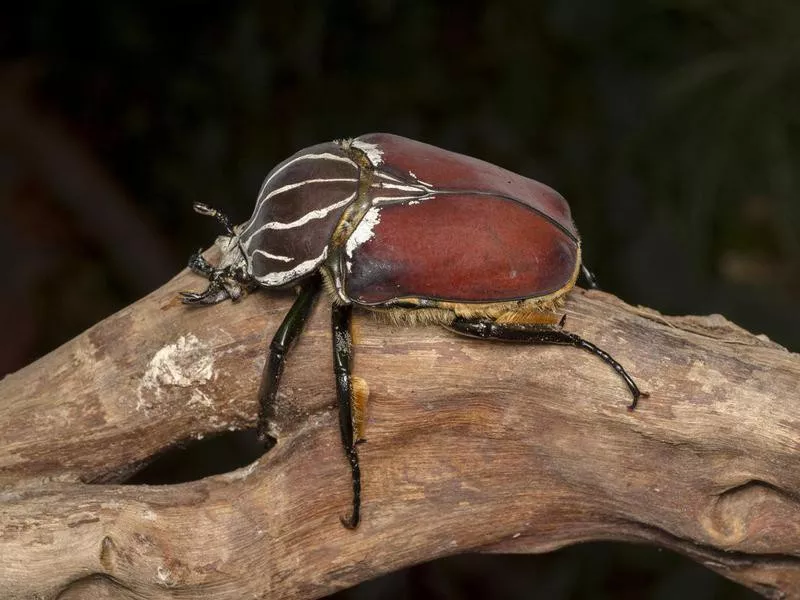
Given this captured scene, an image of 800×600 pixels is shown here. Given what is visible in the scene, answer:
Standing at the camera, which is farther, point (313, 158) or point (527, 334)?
point (313, 158)

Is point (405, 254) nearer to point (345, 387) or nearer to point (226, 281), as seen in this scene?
point (345, 387)

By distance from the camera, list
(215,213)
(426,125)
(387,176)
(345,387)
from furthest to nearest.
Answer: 1. (426,125)
2. (215,213)
3. (387,176)
4. (345,387)

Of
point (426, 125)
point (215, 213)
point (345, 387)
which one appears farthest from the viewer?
point (426, 125)

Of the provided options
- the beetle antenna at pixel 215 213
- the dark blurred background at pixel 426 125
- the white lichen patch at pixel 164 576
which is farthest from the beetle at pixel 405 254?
the dark blurred background at pixel 426 125

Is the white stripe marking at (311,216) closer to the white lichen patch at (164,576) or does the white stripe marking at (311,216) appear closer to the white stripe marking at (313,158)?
the white stripe marking at (313,158)

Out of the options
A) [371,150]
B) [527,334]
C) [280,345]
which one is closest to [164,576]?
[280,345]

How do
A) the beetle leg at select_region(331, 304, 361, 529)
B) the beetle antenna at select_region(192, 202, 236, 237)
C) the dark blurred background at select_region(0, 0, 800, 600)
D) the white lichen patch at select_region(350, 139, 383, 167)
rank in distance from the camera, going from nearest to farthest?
the beetle leg at select_region(331, 304, 361, 529) < the white lichen patch at select_region(350, 139, 383, 167) < the beetle antenna at select_region(192, 202, 236, 237) < the dark blurred background at select_region(0, 0, 800, 600)

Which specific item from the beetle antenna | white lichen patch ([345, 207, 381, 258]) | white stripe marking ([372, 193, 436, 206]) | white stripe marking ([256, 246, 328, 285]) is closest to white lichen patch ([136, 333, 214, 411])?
white stripe marking ([256, 246, 328, 285])

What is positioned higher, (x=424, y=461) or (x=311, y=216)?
(x=311, y=216)

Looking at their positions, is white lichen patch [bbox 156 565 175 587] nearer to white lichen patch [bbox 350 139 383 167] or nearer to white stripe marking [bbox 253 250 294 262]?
white stripe marking [bbox 253 250 294 262]
